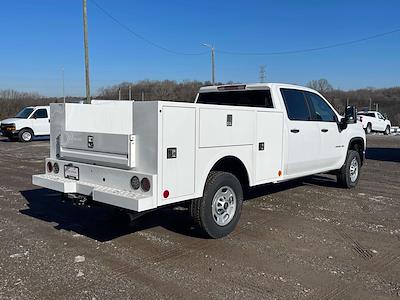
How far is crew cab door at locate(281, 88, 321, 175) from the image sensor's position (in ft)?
22.8

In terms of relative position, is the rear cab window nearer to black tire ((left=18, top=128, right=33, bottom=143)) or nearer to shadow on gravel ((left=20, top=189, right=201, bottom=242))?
shadow on gravel ((left=20, top=189, right=201, bottom=242))

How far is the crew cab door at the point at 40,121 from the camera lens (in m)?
24.4

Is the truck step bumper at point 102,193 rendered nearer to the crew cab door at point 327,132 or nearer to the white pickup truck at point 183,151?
the white pickup truck at point 183,151

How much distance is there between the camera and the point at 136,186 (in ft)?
15.4

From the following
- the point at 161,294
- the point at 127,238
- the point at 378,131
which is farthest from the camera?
the point at 378,131

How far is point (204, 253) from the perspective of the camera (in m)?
5.03

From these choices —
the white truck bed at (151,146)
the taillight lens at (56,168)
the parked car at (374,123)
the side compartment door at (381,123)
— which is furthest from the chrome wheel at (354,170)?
the side compartment door at (381,123)

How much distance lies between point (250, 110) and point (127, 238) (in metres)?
2.42

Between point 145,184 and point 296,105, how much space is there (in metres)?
3.72

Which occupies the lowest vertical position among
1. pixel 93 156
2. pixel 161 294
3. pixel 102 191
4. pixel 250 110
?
pixel 161 294

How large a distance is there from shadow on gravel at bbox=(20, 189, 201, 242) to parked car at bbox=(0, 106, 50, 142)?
58.3 feet

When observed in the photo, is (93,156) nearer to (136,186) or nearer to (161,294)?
(136,186)

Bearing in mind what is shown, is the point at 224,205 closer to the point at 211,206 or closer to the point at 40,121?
the point at 211,206

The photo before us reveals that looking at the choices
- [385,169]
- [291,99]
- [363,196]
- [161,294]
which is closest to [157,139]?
[161,294]
